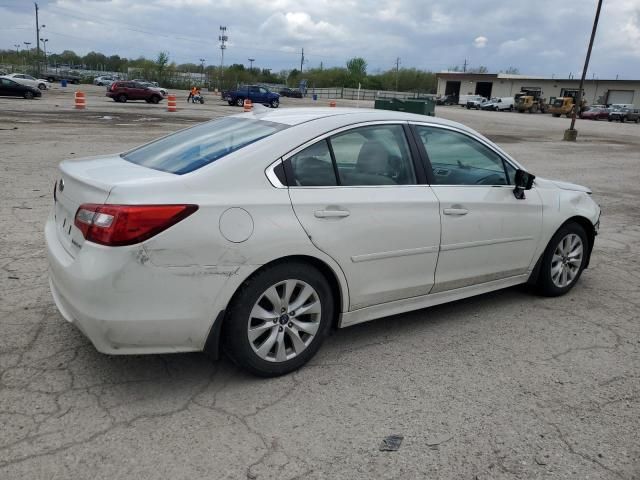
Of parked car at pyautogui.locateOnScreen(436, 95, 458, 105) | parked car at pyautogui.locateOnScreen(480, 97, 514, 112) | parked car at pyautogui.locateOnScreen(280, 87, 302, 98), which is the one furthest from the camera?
parked car at pyautogui.locateOnScreen(436, 95, 458, 105)

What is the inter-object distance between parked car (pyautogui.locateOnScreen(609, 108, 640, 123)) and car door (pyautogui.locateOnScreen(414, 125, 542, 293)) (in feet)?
196

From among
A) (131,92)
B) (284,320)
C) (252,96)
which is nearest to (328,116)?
(284,320)

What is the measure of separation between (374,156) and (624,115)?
6148 cm

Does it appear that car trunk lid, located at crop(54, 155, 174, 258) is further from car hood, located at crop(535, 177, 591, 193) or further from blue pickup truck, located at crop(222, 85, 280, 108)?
blue pickup truck, located at crop(222, 85, 280, 108)

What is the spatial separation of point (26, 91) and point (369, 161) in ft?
120

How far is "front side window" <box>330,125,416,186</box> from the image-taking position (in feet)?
12.1

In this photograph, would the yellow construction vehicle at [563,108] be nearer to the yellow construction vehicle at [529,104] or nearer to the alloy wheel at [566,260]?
the yellow construction vehicle at [529,104]

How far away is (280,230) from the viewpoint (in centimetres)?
321

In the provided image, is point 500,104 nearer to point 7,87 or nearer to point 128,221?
point 7,87

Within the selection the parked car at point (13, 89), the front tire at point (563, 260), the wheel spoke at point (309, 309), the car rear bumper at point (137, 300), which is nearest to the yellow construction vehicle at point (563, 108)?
the parked car at point (13, 89)

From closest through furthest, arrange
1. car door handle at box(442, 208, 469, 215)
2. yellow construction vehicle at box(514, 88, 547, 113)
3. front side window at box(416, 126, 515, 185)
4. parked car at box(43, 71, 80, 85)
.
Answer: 1. car door handle at box(442, 208, 469, 215)
2. front side window at box(416, 126, 515, 185)
3. yellow construction vehicle at box(514, 88, 547, 113)
4. parked car at box(43, 71, 80, 85)

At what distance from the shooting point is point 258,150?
337 centimetres

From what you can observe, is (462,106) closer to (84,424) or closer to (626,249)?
(626,249)

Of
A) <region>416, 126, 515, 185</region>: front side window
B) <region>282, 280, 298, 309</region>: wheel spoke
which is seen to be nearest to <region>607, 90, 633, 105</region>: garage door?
<region>416, 126, 515, 185</region>: front side window
